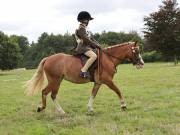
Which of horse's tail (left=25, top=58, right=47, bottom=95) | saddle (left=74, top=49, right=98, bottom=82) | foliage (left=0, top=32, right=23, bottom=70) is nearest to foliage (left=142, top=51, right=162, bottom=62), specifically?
foliage (left=0, top=32, right=23, bottom=70)

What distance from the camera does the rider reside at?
12.2 metres

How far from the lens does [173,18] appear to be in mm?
48375

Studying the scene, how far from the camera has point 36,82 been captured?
13.1 m

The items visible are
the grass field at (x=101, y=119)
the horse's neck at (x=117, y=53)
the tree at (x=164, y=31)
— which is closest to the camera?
the grass field at (x=101, y=119)

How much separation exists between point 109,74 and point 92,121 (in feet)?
7.26

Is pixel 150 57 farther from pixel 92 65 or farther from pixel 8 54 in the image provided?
pixel 92 65

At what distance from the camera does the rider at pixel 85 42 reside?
12180 millimetres

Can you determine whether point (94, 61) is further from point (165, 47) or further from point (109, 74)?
point (165, 47)

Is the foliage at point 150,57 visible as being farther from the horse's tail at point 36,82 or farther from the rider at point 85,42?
the rider at point 85,42

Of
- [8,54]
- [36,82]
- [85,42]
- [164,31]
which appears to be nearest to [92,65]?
[85,42]

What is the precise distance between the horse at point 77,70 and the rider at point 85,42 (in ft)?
0.92

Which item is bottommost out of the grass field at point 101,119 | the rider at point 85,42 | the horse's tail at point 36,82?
the grass field at point 101,119

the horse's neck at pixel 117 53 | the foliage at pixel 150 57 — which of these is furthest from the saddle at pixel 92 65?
the foliage at pixel 150 57

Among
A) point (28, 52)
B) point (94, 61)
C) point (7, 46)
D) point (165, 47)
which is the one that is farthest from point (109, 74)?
point (28, 52)
